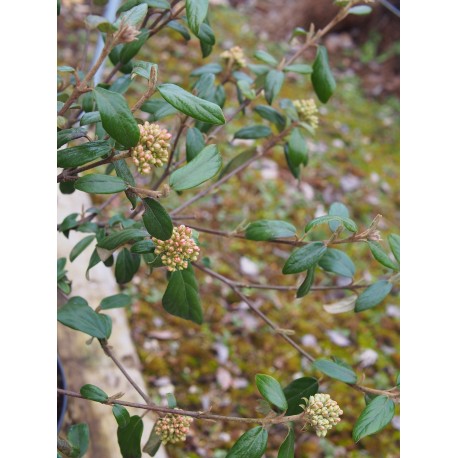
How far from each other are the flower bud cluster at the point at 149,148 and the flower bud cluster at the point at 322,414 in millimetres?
372

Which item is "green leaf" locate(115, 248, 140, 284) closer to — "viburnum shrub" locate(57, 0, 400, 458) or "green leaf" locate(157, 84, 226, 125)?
"viburnum shrub" locate(57, 0, 400, 458)

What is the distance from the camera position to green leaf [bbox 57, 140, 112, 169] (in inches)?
27.8

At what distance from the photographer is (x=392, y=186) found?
105 inches

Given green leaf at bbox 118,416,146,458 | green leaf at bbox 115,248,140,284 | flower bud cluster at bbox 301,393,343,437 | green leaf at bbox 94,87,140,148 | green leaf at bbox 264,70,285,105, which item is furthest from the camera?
green leaf at bbox 264,70,285,105

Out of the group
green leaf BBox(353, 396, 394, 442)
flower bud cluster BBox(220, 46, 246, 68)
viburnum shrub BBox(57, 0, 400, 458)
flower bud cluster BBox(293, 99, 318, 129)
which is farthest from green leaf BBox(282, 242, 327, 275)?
flower bud cluster BBox(220, 46, 246, 68)

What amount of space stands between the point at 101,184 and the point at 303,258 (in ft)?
1.16

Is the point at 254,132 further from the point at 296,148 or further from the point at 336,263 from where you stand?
the point at 336,263

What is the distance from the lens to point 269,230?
973mm

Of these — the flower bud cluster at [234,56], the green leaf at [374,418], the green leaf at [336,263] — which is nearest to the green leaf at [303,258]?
the green leaf at [336,263]

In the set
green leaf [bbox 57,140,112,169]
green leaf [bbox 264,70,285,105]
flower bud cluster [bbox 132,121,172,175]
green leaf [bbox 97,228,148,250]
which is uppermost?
flower bud cluster [bbox 132,121,172,175]

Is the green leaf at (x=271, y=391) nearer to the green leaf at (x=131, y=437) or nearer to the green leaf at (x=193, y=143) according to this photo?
the green leaf at (x=131, y=437)

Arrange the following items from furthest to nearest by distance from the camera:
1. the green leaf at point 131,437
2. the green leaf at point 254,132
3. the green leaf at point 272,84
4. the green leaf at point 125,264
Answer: the green leaf at point 254,132
the green leaf at point 272,84
the green leaf at point 125,264
the green leaf at point 131,437

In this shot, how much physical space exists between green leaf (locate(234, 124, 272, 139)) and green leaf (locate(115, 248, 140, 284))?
373 millimetres

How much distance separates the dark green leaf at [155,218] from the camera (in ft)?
2.37
